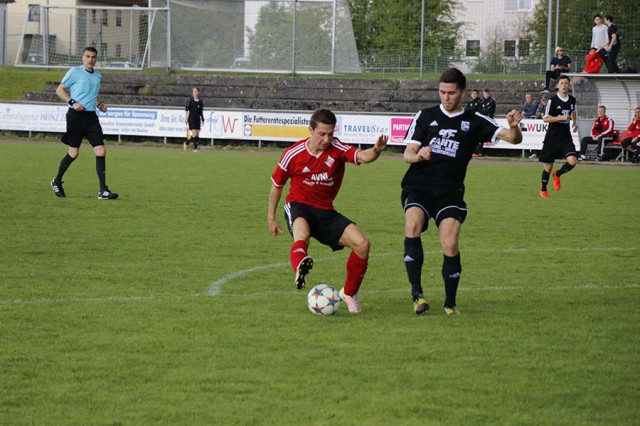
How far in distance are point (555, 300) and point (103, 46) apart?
32.1 meters

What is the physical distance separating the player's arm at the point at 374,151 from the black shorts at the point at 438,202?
1.39ft

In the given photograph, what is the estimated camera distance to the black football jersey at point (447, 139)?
23.7 feet

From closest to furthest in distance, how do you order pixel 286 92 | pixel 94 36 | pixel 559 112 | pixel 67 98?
pixel 67 98, pixel 559 112, pixel 286 92, pixel 94 36

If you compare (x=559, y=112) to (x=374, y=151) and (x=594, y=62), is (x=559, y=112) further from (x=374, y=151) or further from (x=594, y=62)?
(x=594, y=62)

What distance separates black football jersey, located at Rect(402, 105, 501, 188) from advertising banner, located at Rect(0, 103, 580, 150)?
71.2 ft

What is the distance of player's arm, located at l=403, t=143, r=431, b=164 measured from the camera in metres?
6.78

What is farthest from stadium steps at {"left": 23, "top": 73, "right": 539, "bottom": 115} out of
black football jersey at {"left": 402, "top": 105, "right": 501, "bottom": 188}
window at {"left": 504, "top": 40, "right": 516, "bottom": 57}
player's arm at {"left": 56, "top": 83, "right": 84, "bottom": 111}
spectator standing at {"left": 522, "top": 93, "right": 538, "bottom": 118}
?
black football jersey at {"left": 402, "top": 105, "right": 501, "bottom": 188}

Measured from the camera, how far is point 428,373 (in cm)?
532

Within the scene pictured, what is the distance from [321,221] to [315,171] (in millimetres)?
390

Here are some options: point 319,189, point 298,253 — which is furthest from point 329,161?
point 298,253

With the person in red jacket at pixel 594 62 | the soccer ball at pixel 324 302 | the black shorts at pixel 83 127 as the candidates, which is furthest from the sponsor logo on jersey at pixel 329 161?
the person in red jacket at pixel 594 62

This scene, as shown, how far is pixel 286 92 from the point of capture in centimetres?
3397

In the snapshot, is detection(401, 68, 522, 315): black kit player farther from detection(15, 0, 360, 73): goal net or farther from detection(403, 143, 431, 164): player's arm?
detection(15, 0, 360, 73): goal net

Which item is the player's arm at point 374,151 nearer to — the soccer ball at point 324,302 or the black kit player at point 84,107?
the soccer ball at point 324,302
